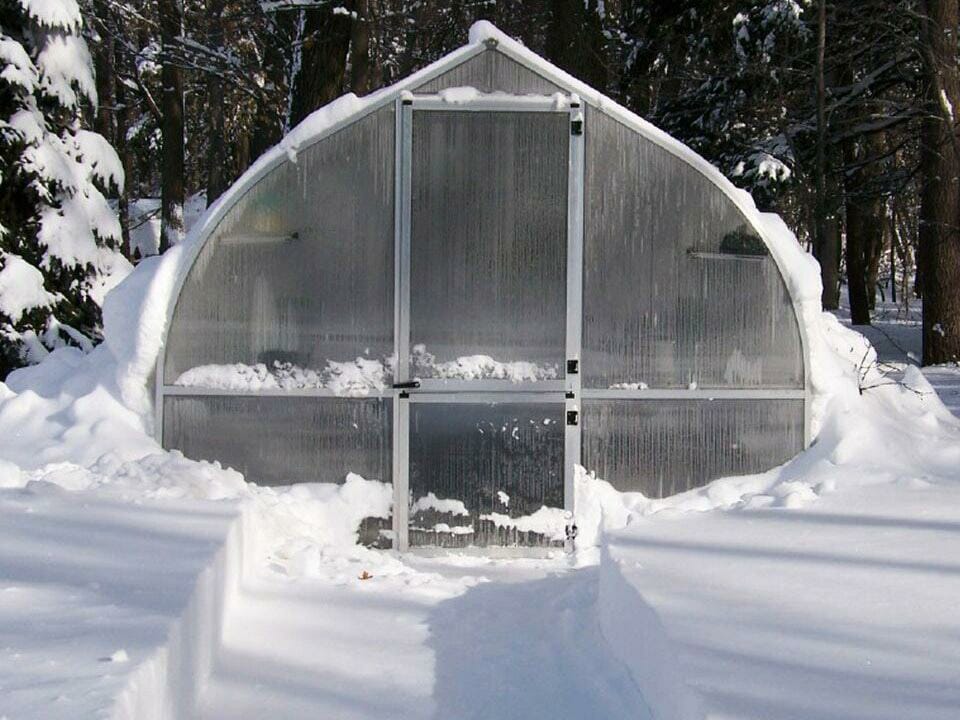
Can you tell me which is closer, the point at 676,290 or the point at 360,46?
the point at 676,290

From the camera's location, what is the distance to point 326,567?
6512 millimetres

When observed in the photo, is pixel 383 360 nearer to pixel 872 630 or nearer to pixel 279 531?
pixel 279 531

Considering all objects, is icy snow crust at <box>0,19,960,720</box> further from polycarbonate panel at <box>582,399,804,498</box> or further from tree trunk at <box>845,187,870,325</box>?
tree trunk at <box>845,187,870,325</box>

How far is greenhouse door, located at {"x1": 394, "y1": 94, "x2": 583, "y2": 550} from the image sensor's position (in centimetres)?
732

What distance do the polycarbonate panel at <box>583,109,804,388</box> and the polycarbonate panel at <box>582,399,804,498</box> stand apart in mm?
185

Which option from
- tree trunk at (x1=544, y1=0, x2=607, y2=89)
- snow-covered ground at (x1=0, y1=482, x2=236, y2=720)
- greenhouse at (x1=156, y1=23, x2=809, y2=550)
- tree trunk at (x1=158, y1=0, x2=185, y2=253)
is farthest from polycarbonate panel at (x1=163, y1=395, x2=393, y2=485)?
tree trunk at (x1=158, y1=0, x2=185, y2=253)

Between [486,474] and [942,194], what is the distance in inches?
358

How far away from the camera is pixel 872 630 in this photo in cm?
412

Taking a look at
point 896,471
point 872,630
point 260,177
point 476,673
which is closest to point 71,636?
point 476,673

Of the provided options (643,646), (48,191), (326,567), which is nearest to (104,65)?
(48,191)

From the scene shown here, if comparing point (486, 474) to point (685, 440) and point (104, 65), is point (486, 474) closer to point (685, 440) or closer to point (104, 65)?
point (685, 440)

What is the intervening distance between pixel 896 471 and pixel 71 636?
528 cm

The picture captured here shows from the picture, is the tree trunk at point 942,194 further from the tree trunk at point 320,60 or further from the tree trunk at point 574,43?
the tree trunk at point 320,60

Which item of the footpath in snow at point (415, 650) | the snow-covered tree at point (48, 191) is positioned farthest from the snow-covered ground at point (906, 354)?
the snow-covered tree at point (48, 191)
